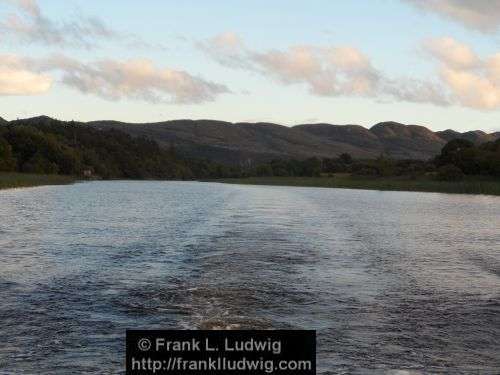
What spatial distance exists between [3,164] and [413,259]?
137m

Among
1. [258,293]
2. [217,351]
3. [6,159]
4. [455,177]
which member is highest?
[6,159]

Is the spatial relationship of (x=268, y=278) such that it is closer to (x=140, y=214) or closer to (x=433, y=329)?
(x=433, y=329)

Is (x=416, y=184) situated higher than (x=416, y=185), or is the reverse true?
(x=416, y=184)

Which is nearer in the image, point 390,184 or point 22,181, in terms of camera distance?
point 22,181

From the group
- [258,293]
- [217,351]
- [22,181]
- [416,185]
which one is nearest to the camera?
[217,351]

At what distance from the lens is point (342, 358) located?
12.8 meters

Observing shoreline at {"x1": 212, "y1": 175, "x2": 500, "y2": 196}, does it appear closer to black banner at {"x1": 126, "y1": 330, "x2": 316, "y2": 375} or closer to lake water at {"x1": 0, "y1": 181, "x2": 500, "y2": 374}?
lake water at {"x1": 0, "y1": 181, "x2": 500, "y2": 374}

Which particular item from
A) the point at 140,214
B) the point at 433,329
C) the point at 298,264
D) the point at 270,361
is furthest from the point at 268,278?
the point at 140,214

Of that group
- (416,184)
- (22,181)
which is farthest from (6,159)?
(416,184)

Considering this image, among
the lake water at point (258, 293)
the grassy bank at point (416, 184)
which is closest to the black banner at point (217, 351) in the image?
the lake water at point (258, 293)

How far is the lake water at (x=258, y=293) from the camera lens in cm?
1317

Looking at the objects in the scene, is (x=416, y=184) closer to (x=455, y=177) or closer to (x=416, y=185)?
(x=416, y=185)

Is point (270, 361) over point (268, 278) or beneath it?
over

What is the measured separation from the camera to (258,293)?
1961 cm
